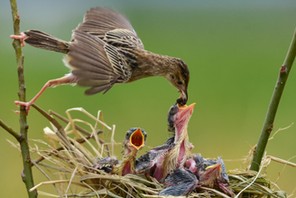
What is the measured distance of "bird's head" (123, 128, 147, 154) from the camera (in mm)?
3564

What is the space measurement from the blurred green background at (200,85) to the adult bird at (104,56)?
38 centimetres

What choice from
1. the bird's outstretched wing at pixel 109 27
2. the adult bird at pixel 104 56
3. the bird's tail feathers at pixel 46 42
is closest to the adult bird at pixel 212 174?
the adult bird at pixel 104 56

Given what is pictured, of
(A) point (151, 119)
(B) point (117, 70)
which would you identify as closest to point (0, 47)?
(A) point (151, 119)

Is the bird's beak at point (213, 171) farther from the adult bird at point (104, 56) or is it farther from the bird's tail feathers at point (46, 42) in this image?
the bird's tail feathers at point (46, 42)

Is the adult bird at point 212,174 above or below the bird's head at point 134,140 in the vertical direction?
below

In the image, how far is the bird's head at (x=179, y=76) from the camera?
5.20 m

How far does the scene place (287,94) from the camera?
12.4m

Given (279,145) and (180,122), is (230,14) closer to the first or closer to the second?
(279,145)

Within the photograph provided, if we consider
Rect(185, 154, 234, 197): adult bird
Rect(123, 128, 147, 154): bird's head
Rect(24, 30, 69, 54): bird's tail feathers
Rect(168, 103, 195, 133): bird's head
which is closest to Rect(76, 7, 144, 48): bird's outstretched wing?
Rect(24, 30, 69, 54): bird's tail feathers

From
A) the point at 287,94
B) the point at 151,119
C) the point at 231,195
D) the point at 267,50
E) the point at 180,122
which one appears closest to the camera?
the point at 231,195

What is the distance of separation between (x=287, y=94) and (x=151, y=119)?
2933 mm

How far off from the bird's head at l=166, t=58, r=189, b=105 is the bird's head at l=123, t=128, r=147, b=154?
153 cm

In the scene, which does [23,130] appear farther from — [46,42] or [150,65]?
[150,65]

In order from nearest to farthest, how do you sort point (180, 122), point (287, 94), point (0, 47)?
point (180, 122), point (287, 94), point (0, 47)
